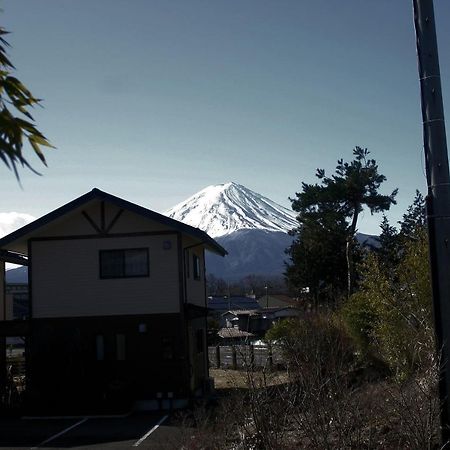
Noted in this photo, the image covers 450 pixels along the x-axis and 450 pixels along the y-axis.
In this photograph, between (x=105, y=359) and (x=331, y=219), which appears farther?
(x=331, y=219)

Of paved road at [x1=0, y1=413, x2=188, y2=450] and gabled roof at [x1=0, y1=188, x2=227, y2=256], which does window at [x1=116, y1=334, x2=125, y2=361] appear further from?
gabled roof at [x1=0, y1=188, x2=227, y2=256]

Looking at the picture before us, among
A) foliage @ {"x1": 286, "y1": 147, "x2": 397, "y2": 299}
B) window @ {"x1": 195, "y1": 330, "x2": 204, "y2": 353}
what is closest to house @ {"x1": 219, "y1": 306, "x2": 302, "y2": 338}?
foliage @ {"x1": 286, "y1": 147, "x2": 397, "y2": 299}

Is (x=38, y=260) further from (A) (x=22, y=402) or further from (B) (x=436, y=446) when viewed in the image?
(B) (x=436, y=446)

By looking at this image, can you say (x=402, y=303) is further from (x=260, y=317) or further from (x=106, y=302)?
(x=260, y=317)

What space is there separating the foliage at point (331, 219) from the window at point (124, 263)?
60.1ft

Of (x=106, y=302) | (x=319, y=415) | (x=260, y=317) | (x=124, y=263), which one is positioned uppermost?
(x=124, y=263)

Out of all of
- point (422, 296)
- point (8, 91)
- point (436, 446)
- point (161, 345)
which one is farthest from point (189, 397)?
point (8, 91)

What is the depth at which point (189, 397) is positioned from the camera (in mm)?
20594

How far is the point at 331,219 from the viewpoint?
38219 millimetres

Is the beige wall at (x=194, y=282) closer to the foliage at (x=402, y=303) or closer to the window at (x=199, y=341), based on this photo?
the window at (x=199, y=341)

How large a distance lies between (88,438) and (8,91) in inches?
511

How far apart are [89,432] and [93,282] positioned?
5620 mm

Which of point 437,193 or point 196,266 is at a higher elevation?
point 196,266

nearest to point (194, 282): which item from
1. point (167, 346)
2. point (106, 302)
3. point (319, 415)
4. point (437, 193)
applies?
point (167, 346)
